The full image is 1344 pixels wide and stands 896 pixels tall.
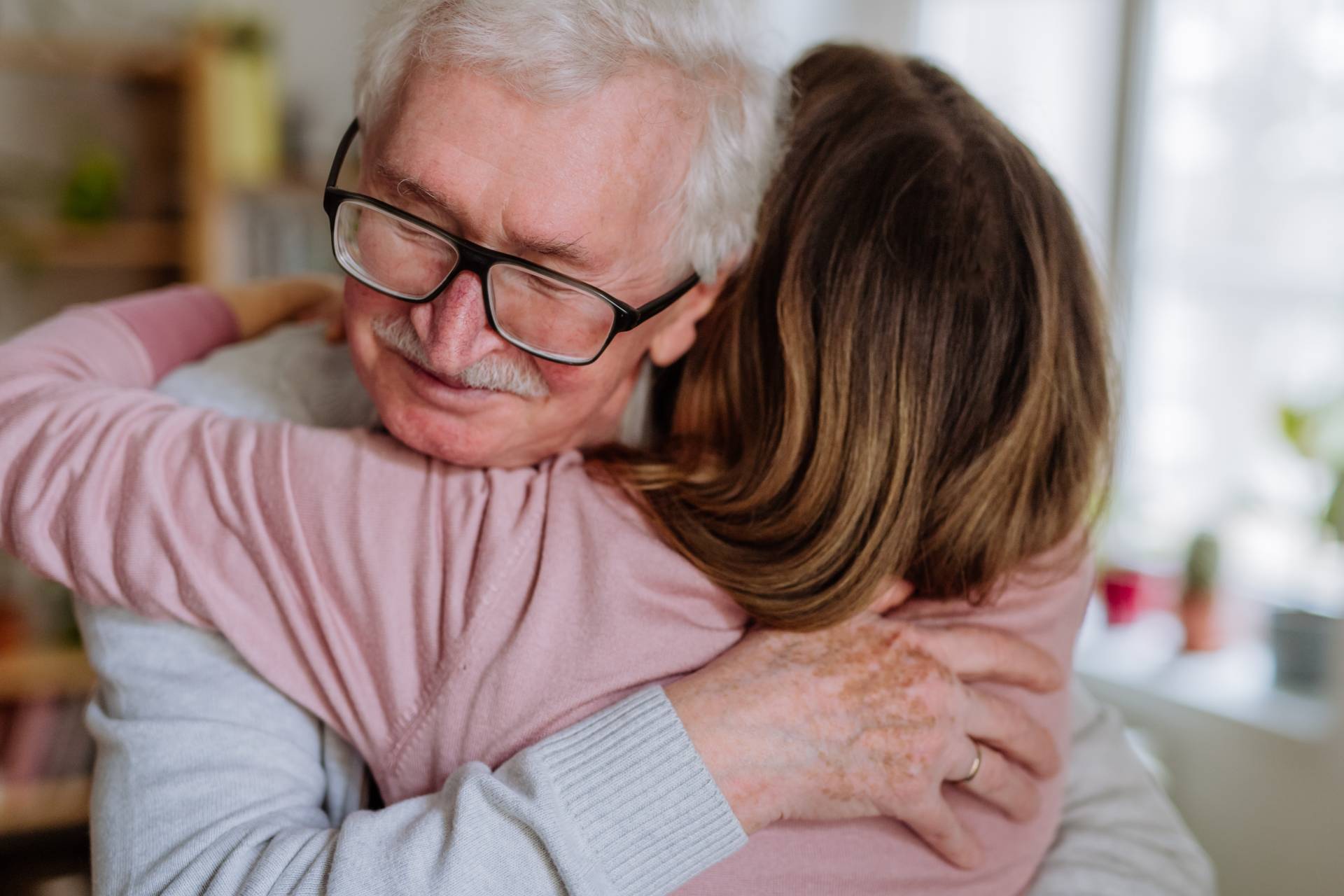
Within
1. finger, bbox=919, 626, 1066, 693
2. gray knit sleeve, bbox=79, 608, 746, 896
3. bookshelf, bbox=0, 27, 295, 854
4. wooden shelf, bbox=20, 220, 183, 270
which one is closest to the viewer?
gray knit sleeve, bbox=79, 608, 746, 896

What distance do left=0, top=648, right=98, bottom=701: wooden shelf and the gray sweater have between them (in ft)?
8.64

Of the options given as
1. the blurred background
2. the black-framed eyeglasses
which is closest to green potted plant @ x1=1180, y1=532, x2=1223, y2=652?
the blurred background

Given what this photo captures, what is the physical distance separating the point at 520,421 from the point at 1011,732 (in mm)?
550

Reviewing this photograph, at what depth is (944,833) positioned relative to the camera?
1.01 m

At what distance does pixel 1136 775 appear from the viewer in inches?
53.0

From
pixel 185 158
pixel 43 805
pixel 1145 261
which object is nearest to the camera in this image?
pixel 1145 261

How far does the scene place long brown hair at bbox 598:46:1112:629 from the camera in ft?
3.29

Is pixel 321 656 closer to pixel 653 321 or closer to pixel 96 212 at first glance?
pixel 653 321

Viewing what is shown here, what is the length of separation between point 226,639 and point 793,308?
23.0 inches

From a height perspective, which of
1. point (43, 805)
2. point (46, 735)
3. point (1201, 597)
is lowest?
point (43, 805)

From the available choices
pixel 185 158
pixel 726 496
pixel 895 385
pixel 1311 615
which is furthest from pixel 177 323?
pixel 185 158

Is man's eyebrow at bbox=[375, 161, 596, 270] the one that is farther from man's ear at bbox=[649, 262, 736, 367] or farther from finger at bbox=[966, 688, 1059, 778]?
finger at bbox=[966, 688, 1059, 778]

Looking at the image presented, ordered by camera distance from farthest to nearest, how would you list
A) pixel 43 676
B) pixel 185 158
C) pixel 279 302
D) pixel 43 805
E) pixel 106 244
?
pixel 185 158 → pixel 106 244 → pixel 43 676 → pixel 43 805 → pixel 279 302

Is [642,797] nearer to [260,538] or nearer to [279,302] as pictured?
[260,538]
